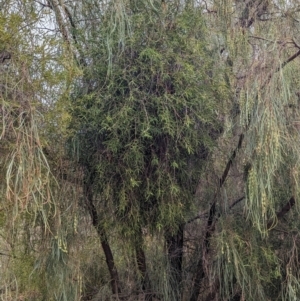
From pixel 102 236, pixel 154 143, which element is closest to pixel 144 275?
pixel 102 236

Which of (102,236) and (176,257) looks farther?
(176,257)

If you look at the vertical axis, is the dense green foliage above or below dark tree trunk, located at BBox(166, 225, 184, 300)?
above

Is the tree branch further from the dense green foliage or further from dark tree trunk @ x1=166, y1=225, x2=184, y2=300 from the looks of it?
dark tree trunk @ x1=166, y1=225, x2=184, y2=300

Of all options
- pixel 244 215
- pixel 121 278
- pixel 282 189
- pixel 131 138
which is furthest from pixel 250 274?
pixel 131 138

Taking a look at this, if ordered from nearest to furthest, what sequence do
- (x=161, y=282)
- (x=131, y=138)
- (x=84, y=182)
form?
1. (x=131, y=138)
2. (x=84, y=182)
3. (x=161, y=282)

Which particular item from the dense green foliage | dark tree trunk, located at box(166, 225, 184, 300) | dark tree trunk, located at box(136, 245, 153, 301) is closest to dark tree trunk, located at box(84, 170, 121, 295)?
the dense green foliage

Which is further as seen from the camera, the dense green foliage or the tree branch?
the tree branch

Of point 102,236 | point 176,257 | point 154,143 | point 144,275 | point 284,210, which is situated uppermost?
point 154,143

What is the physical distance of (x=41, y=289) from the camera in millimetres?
2684

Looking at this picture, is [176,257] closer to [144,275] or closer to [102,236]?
[144,275]

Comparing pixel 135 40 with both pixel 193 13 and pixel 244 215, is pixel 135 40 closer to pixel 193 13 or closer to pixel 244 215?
pixel 193 13

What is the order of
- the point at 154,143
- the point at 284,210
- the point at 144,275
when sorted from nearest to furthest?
the point at 154,143
the point at 284,210
the point at 144,275

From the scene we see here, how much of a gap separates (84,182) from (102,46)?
815mm

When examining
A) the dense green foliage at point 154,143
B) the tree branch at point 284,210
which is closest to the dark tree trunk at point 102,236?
the dense green foliage at point 154,143
